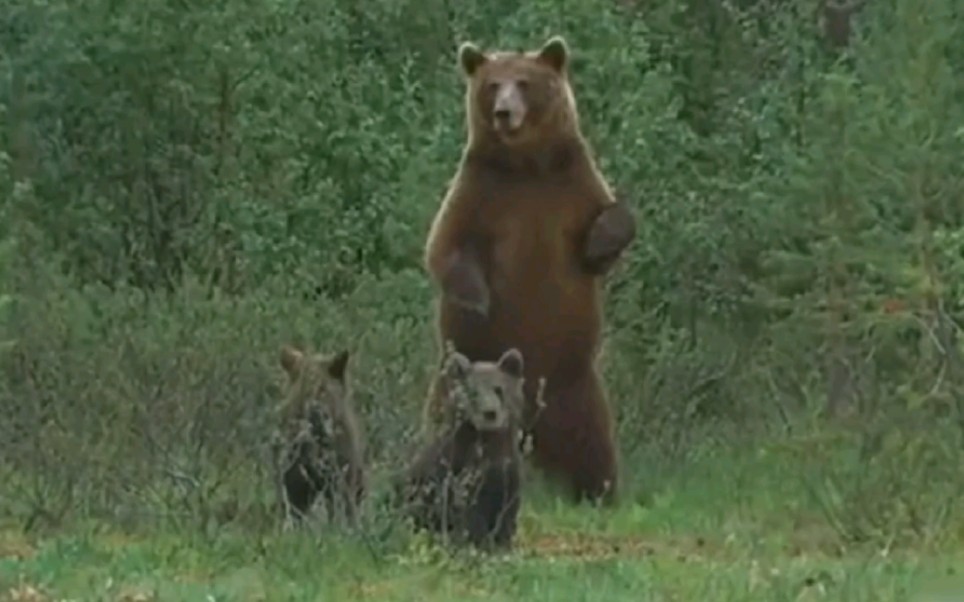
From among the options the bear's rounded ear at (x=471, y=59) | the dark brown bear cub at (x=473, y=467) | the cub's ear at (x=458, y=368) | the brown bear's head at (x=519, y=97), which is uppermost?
the bear's rounded ear at (x=471, y=59)

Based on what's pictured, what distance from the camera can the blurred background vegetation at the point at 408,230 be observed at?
12.5 m

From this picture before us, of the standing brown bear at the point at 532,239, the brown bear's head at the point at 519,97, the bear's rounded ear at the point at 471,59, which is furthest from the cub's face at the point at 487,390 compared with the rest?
the bear's rounded ear at the point at 471,59

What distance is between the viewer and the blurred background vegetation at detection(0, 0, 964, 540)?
492 inches

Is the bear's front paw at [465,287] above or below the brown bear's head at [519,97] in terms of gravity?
below

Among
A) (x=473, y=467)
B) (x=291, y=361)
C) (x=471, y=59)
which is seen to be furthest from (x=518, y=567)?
(x=471, y=59)

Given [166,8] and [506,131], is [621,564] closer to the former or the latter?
[506,131]

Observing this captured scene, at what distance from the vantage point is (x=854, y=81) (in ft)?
51.9

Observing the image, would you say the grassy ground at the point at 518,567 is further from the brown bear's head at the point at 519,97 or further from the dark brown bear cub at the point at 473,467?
the brown bear's head at the point at 519,97

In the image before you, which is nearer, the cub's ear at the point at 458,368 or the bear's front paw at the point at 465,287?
the cub's ear at the point at 458,368

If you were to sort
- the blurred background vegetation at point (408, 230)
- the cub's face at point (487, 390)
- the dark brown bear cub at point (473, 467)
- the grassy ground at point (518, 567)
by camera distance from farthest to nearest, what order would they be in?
the blurred background vegetation at point (408, 230) < the cub's face at point (487, 390) < the dark brown bear cub at point (473, 467) < the grassy ground at point (518, 567)

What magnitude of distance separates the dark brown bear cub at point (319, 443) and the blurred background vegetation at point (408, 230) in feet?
0.64

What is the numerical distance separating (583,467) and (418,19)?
33.3 ft

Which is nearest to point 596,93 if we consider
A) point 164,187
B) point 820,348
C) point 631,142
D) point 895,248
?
point 631,142

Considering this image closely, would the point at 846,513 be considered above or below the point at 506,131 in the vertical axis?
below
